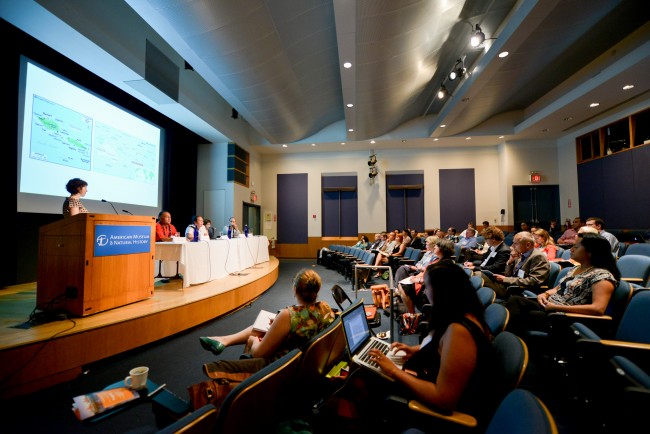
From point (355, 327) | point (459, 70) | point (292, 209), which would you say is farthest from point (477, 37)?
point (292, 209)

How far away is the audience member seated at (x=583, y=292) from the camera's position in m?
1.97

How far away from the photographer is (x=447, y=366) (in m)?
1.11

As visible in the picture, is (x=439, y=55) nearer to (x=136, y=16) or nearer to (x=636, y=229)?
(x=136, y=16)


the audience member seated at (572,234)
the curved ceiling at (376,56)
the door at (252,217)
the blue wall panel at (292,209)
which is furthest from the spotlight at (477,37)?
the door at (252,217)

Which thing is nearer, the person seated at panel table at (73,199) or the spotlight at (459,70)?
the person seated at panel table at (73,199)

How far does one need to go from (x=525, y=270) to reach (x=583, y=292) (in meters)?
0.88

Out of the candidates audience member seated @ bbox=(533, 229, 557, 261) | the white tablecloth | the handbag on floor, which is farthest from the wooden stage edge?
audience member seated @ bbox=(533, 229, 557, 261)

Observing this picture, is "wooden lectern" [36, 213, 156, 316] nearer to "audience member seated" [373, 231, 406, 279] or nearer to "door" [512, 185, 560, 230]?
"audience member seated" [373, 231, 406, 279]

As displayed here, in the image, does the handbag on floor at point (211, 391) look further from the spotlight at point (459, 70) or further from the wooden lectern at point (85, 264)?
the spotlight at point (459, 70)

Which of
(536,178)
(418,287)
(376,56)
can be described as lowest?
(418,287)

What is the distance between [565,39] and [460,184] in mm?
5342

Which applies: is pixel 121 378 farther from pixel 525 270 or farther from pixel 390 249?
pixel 390 249

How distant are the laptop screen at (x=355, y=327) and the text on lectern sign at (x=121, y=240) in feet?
7.94

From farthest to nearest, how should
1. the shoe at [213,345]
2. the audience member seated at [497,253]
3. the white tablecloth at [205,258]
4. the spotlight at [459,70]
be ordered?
the spotlight at [459,70] < the white tablecloth at [205,258] < the audience member seated at [497,253] < the shoe at [213,345]
